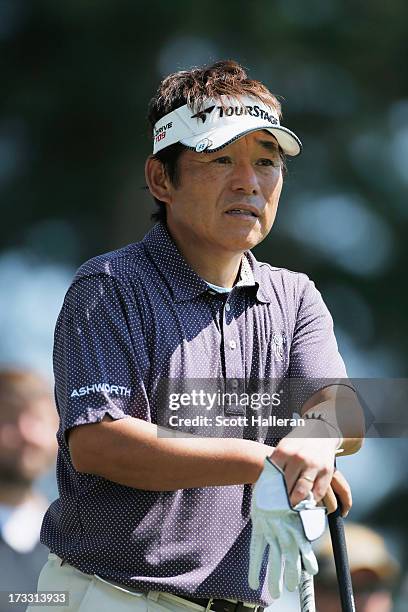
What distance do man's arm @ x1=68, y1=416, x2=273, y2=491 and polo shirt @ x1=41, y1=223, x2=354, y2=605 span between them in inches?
1.8

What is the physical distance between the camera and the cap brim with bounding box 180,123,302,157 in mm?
3168

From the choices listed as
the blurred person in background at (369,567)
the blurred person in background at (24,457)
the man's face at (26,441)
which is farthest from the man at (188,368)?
the blurred person in background at (369,567)

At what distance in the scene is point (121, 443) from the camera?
2805mm

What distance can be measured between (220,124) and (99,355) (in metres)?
0.69

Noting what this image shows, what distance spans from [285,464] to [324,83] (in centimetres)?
297

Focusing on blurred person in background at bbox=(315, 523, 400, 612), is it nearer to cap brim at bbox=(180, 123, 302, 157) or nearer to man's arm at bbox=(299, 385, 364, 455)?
man's arm at bbox=(299, 385, 364, 455)

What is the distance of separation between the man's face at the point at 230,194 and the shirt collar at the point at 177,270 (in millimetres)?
67

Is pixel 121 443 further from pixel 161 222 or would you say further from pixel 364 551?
pixel 364 551

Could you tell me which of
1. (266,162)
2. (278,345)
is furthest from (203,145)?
(278,345)

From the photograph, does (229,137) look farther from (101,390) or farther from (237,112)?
(101,390)

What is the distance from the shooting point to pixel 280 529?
8.79ft

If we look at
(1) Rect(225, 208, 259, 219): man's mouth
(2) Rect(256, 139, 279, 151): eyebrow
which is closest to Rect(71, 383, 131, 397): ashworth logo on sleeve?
(1) Rect(225, 208, 259, 219): man's mouth

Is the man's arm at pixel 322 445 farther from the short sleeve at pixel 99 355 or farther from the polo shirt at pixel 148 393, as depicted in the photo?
the short sleeve at pixel 99 355

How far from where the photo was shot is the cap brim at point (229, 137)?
3.17 m
